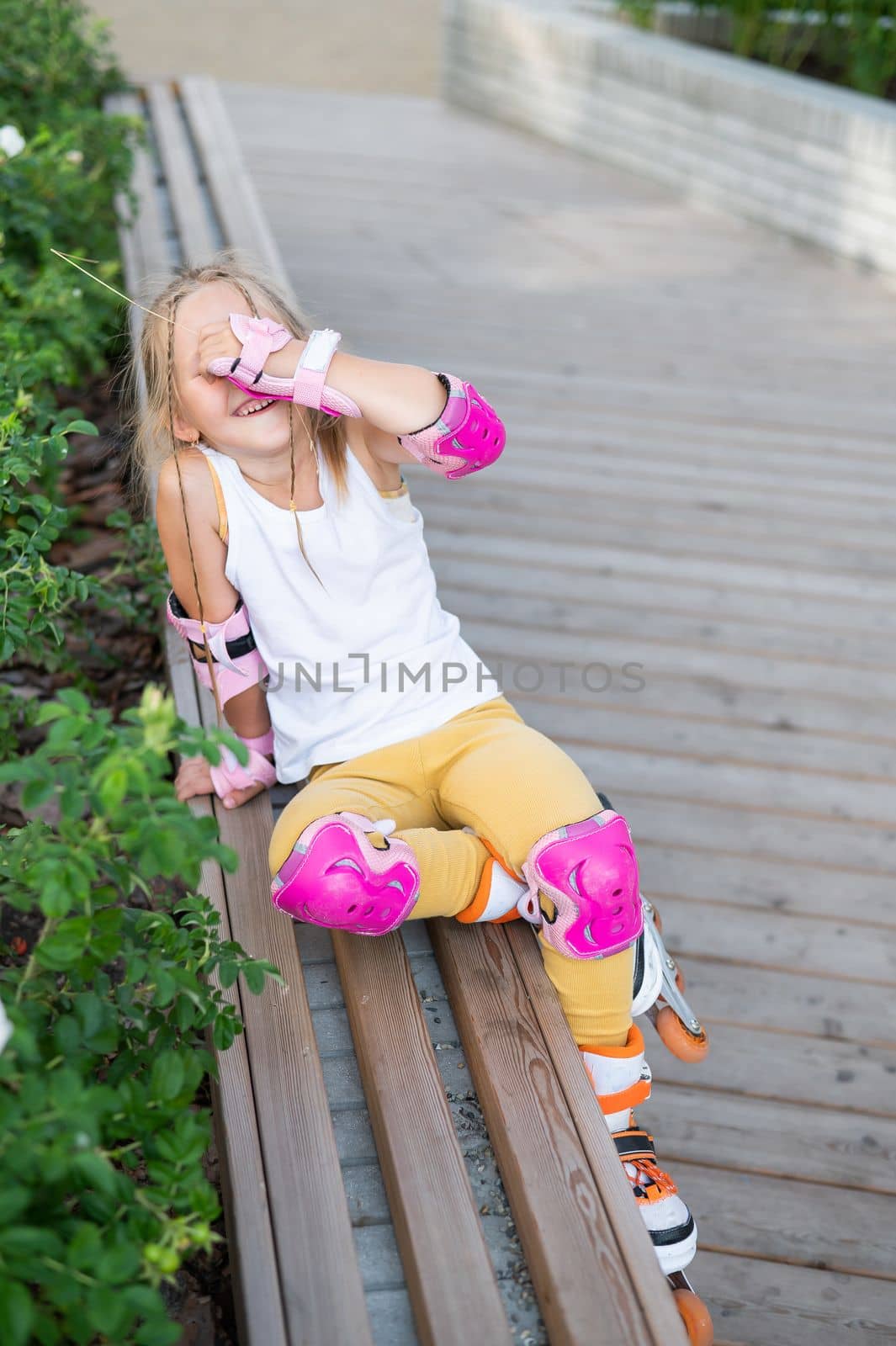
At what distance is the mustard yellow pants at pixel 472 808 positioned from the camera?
1485mm

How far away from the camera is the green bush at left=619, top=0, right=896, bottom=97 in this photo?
5176 mm

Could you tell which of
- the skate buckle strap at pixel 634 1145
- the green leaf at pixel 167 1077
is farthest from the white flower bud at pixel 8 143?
the skate buckle strap at pixel 634 1145

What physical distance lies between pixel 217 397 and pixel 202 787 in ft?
1.83

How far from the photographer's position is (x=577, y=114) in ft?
18.7

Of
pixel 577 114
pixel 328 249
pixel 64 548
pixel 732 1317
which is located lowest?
pixel 732 1317

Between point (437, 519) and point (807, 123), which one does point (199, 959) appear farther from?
point (807, 123)

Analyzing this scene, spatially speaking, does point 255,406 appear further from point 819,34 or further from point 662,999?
Answer: point 819,34

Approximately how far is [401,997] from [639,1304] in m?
0.44

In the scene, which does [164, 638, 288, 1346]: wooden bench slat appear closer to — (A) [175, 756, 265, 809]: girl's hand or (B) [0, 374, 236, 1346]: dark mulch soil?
(B) [0, 374, 236, 1346]: dark mulch soil

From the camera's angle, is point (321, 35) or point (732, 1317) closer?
point (732, 1317)

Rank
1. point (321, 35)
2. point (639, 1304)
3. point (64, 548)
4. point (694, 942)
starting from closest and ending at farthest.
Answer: point (639, 1304) < point (694, 942) < point (64, 548) < point (321, 35)

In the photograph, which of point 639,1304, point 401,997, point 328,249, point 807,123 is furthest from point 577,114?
point 639,1304

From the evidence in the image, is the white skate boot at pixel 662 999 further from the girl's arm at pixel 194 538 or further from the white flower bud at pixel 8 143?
the white flower bud at pixel 8 143

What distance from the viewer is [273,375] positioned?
152cm
